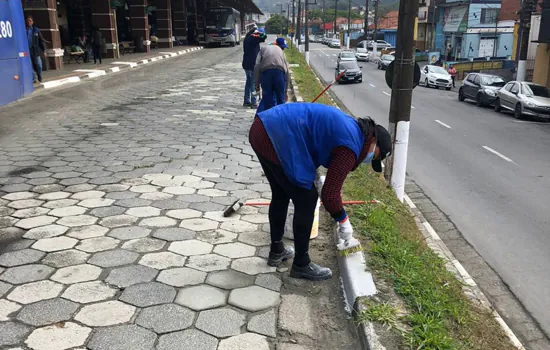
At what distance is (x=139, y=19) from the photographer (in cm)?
3120

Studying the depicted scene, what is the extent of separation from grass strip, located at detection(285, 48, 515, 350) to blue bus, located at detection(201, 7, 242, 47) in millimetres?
37064

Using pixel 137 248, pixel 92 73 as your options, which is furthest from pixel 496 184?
pixel 92 73

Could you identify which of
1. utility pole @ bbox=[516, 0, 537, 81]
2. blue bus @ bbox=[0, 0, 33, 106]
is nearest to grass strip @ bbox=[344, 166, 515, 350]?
blue bus @ bbox=[0, 0, 33, 106]

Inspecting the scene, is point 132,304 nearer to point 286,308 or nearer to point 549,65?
point 286,308

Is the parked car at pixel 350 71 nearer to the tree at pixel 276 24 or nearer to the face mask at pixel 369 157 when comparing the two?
the face mask at pixel 369 157

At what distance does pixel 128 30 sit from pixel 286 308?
35.4 m

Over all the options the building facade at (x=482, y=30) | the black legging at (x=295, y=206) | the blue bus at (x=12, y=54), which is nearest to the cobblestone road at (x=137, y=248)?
the black legging at (x=295, y=206)

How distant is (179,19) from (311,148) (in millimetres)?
44842

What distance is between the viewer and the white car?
93.2ft

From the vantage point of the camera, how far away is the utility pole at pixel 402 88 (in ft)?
19.9

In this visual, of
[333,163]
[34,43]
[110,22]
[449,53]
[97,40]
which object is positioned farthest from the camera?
[449,53]

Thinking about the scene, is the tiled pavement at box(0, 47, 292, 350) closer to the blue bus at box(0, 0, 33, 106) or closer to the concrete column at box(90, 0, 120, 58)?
the blue bus at box(0, 0, 33, 106)

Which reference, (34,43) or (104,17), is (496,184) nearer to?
(34,43)

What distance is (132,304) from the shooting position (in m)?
3.31
